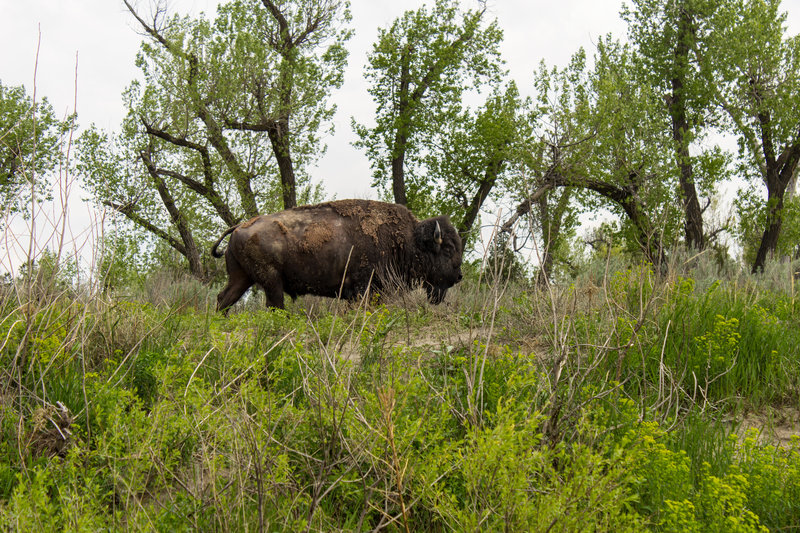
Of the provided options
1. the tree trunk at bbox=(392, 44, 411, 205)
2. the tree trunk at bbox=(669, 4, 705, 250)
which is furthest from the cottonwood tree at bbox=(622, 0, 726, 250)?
the tree trunk at bbox=(392, 44, 411, 205)

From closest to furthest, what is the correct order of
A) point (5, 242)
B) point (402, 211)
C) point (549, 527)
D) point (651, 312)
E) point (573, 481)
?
point (549, 527) → point (573, 481) → point (5, 242) → point (651, 312) → point (402, 211)

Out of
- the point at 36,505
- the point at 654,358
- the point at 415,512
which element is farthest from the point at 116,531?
the point at 654,358

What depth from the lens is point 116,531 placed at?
2.45 m

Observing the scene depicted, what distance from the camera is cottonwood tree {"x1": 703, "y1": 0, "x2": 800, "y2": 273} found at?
19.3 m

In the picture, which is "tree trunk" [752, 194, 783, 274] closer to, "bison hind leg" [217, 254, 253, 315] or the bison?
the bison

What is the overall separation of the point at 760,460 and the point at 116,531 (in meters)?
2.78

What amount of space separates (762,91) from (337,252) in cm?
1626

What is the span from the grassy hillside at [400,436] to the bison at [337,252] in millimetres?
4052

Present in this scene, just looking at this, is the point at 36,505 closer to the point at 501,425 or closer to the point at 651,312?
the point at 501,425

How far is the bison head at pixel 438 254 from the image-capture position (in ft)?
34.6

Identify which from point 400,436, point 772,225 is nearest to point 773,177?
point 772,225

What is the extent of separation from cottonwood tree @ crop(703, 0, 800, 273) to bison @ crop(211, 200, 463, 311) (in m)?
12.6

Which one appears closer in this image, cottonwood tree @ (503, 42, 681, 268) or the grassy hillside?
the grassy hillside

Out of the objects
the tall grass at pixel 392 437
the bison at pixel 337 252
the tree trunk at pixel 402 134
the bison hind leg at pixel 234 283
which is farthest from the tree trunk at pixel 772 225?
the tall grass at pixel 392 437
